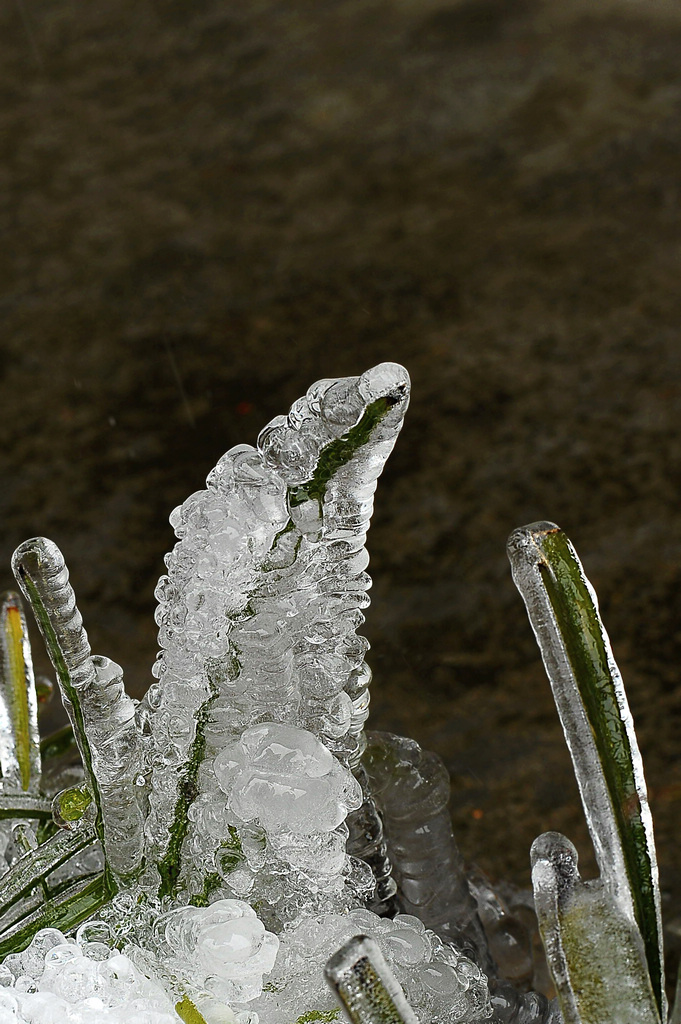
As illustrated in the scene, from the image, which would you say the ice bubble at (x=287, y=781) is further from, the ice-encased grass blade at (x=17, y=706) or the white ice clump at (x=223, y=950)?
the ice-encased grass blade at (x=17, y=706)

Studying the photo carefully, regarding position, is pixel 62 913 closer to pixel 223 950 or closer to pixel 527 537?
pixel 223 950

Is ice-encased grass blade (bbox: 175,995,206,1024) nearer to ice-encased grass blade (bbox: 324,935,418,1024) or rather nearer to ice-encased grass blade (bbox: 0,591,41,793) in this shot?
ice-encased grass blade (bbox: 324,935,418,1024)

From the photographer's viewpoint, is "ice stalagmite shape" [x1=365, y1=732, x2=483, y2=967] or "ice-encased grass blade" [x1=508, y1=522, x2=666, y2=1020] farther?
"ice stalagmite shape" [x1=365, y1=732, x2=483, y2=967]

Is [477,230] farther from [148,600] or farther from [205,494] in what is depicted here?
[205,494]

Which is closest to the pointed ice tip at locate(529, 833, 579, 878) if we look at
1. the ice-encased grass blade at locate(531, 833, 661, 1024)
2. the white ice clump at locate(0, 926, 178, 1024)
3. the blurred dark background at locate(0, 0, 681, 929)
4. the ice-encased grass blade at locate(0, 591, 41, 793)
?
the ice-encased grass blade at locate(531, 833, 661, 1024)

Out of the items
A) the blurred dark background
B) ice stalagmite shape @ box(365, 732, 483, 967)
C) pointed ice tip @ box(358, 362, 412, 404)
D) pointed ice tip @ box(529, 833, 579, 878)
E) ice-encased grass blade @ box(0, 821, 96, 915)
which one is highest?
pointed ice tip @ box(358, 362, 412, 404)

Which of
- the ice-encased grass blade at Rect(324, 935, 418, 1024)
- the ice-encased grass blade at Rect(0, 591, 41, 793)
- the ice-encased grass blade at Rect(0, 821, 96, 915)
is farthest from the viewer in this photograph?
the ice-encased grass blade at Rect(0, 591, 41, 793)
